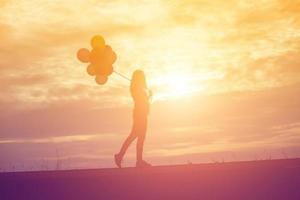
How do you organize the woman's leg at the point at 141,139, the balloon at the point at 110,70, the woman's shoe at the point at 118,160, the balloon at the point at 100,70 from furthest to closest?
the balloon at the point at 110,70 → the balloon at the point at 100,70 → the woman's shoe at the point at 118,160 → the woman's leg at the point at 141,139

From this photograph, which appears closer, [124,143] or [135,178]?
A: [135,178]

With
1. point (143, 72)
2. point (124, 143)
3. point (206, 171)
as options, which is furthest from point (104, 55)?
point (206, 171)

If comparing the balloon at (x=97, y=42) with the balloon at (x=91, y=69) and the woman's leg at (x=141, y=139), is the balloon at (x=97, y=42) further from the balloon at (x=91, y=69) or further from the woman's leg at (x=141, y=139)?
the woman's leg at (x=141, y=139)

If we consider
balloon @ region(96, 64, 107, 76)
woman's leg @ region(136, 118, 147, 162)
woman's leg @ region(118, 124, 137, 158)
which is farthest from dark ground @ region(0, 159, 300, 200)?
balloon @ region(96, 64, 107, 76)

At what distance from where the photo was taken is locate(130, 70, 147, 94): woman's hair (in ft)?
40.1

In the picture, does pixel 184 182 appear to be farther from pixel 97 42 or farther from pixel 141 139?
pixel 97 42

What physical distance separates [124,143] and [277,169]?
4856mm

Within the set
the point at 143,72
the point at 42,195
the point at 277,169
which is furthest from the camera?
the point at 143,72

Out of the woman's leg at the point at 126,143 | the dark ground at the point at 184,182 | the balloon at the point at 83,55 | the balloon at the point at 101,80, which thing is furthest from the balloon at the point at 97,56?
the dark ground at the point at 184,182

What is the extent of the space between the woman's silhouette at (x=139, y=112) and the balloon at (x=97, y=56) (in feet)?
3.21

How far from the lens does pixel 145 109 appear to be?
12.4 m

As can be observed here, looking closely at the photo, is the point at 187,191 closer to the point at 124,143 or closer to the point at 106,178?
the point at 106,178

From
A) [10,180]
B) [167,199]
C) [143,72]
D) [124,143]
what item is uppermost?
[143,72]

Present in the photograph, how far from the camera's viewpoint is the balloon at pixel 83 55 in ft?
41.8
